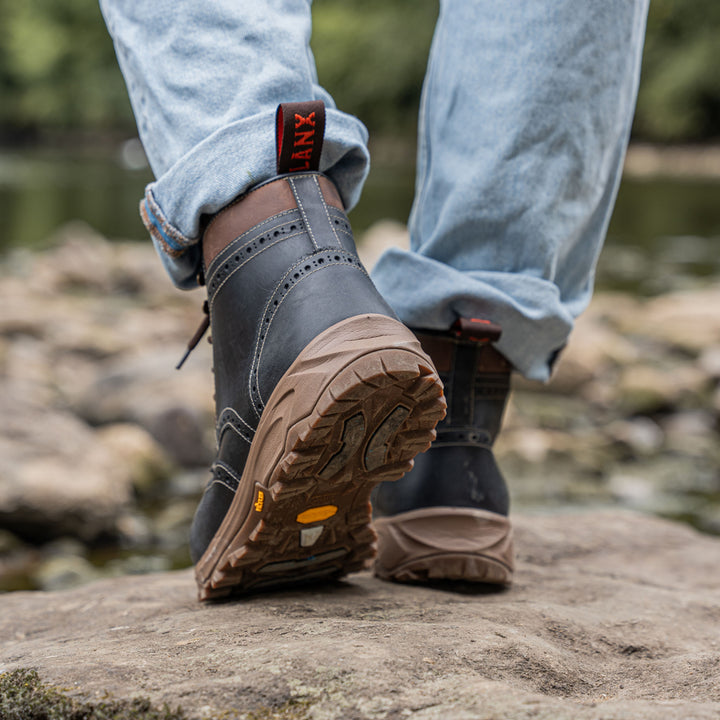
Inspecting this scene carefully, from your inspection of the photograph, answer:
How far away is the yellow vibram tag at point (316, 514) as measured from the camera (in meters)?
1.00

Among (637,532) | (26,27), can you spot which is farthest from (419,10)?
(637,532)

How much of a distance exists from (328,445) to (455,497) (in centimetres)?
37

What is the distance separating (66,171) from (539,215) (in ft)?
65.4

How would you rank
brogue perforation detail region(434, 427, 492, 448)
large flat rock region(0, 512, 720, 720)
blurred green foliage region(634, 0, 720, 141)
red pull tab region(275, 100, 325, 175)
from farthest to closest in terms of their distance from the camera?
blurred green foliage region(634, 0, 720, 141)
brogue perforation detail region(434, 427, 492, 448)
red pull tab region(275, 100, 325, 175)
large flat rock region(0, 512, 720, 720)

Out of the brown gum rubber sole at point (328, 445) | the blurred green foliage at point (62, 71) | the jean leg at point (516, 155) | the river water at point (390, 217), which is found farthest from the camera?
the blurred green foliage at point (62, 71)

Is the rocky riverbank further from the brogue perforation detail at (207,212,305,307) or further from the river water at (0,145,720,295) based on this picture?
the river water at (0,145,720,295)

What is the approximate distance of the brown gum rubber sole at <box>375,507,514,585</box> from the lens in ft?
3.96

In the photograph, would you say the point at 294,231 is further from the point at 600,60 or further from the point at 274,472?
the point at 600,60

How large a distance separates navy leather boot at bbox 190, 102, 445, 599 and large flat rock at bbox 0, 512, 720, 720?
84 millimetres

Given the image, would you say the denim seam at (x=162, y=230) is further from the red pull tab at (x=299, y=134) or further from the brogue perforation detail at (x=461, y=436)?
the brogue perforation detail at (x=461, y=436)

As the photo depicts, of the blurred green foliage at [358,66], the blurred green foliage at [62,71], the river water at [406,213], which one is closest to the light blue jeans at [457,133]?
the river water at [406,213]

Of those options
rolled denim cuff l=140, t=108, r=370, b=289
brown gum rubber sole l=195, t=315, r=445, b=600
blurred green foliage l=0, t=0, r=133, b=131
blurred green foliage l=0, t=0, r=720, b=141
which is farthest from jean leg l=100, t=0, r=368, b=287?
blurred green foliage l=0, t=0, r=133, b=131

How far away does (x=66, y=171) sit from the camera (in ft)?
63.9

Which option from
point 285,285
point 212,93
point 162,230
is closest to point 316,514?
point 285,285
